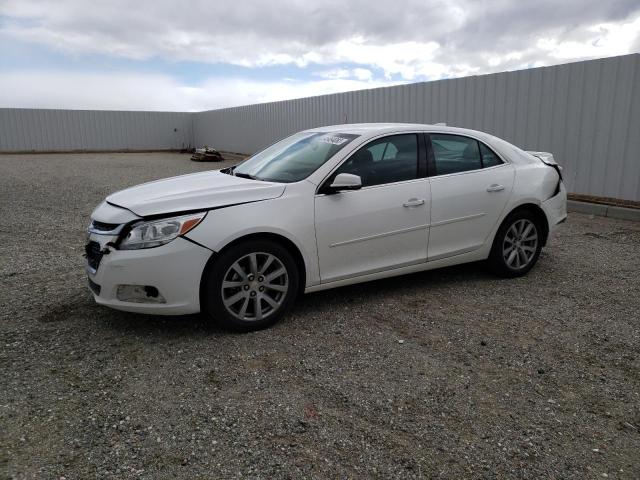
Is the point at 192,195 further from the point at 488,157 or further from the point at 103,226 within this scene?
the point at 488,157

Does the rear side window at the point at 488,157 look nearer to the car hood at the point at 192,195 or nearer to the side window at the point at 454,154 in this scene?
the side window at the point at 454,154

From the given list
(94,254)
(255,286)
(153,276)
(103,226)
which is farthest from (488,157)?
(94,254)

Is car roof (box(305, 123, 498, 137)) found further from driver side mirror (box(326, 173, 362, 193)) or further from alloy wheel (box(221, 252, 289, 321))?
alloy wheel (box(221, 252, 289, 321))

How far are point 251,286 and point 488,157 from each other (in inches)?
107

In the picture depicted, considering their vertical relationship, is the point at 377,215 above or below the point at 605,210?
above

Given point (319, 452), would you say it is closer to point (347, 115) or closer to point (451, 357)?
point (451, 357)

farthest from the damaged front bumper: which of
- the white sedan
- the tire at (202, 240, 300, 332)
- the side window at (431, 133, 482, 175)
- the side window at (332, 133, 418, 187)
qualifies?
the side window at (431, 133, 482, 175)

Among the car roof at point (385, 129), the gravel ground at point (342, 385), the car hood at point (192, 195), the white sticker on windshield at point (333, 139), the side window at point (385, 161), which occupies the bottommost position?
the gravel ground at point (342, 385)

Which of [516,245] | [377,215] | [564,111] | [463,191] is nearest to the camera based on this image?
[377,215]

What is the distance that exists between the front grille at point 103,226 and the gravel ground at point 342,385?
773mm

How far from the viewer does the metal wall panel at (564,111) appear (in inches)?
338

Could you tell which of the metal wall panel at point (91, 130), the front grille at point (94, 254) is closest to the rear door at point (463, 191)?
A: the front grille at point (94, 254)

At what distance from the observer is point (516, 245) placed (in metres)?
5.16

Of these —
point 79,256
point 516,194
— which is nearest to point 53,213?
point 79,256
